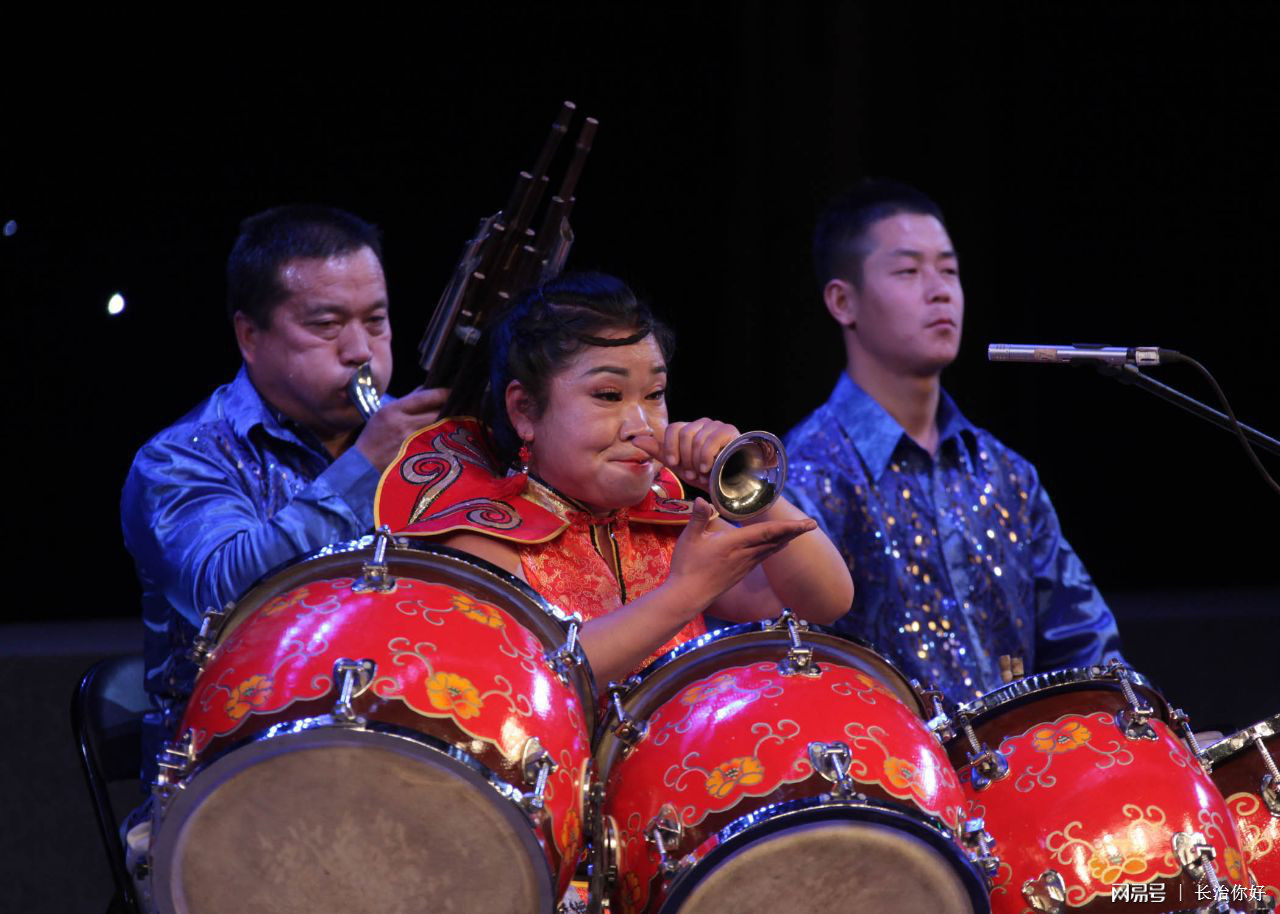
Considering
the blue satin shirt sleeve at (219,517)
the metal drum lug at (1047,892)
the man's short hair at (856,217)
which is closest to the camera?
the metal drum lug at (1047,892)

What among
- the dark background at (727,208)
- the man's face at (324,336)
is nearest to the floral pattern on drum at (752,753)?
the man's face at (324,336)

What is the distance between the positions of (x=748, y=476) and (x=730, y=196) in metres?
2.57

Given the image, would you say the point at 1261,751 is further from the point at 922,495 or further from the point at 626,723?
the point at 922,495

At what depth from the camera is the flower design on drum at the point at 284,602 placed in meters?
1.88

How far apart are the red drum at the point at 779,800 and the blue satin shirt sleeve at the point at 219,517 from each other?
1.02m

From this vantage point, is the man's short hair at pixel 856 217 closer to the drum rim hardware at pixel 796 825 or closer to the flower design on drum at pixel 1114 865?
the flower design on drum at pixel 1114 865

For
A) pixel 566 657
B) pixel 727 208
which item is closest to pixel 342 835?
pixel 566 657

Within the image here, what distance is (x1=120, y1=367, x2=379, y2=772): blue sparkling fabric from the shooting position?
9.19 ft

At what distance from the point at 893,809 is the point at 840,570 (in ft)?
2.77

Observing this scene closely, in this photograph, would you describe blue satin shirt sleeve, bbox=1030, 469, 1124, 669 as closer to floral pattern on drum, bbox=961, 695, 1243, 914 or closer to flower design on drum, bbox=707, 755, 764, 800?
floral pattern on drum, bbox=961, 695, 1243, 914

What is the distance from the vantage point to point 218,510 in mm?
3004

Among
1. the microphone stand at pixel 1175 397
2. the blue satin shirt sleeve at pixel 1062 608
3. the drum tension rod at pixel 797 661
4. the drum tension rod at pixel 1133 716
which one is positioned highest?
the microphone stand at pixel 1175 397

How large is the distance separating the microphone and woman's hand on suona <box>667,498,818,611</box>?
420mm

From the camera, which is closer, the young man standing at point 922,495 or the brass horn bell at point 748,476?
the brass horn bell at point 748,476
